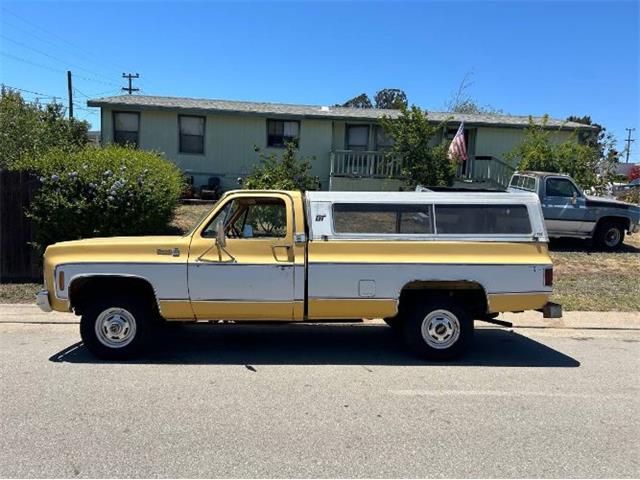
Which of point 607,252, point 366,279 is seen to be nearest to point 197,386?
point 366,279

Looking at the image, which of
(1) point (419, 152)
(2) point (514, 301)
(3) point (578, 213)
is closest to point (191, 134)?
(1) point (419, 152)

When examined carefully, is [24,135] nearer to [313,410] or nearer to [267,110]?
[267,110]

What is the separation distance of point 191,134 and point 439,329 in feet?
56.9

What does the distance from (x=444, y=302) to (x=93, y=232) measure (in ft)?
20.9

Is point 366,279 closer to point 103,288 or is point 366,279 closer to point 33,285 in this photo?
point 103,288

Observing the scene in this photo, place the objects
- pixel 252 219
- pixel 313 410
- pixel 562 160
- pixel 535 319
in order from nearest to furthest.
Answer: pixel 313 410 → pixel 252 219 → pixel 535 319 → pixel 562 160

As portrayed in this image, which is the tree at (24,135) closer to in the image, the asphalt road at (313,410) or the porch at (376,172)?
the porch at (376,172)

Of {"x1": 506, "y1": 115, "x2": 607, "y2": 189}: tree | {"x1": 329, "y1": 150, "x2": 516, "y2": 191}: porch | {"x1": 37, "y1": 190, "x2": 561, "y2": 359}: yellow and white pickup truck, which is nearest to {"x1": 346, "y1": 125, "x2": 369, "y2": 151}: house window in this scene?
{"x1": 329, "y1": 150, "x2": 516, "y2": 191}: porch

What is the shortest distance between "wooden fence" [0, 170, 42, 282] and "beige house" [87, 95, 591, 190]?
11452mm

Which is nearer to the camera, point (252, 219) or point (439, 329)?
point (439, 329)

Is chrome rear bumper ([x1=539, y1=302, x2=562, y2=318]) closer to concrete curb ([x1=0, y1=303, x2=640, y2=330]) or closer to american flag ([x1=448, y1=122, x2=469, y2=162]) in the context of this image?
concrete curb ([x1=0, y1=303, x2=640, y2=330])

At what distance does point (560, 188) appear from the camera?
47.7ft

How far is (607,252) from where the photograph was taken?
14.4 meters

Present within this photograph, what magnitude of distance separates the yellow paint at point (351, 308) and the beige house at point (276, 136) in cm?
1473
